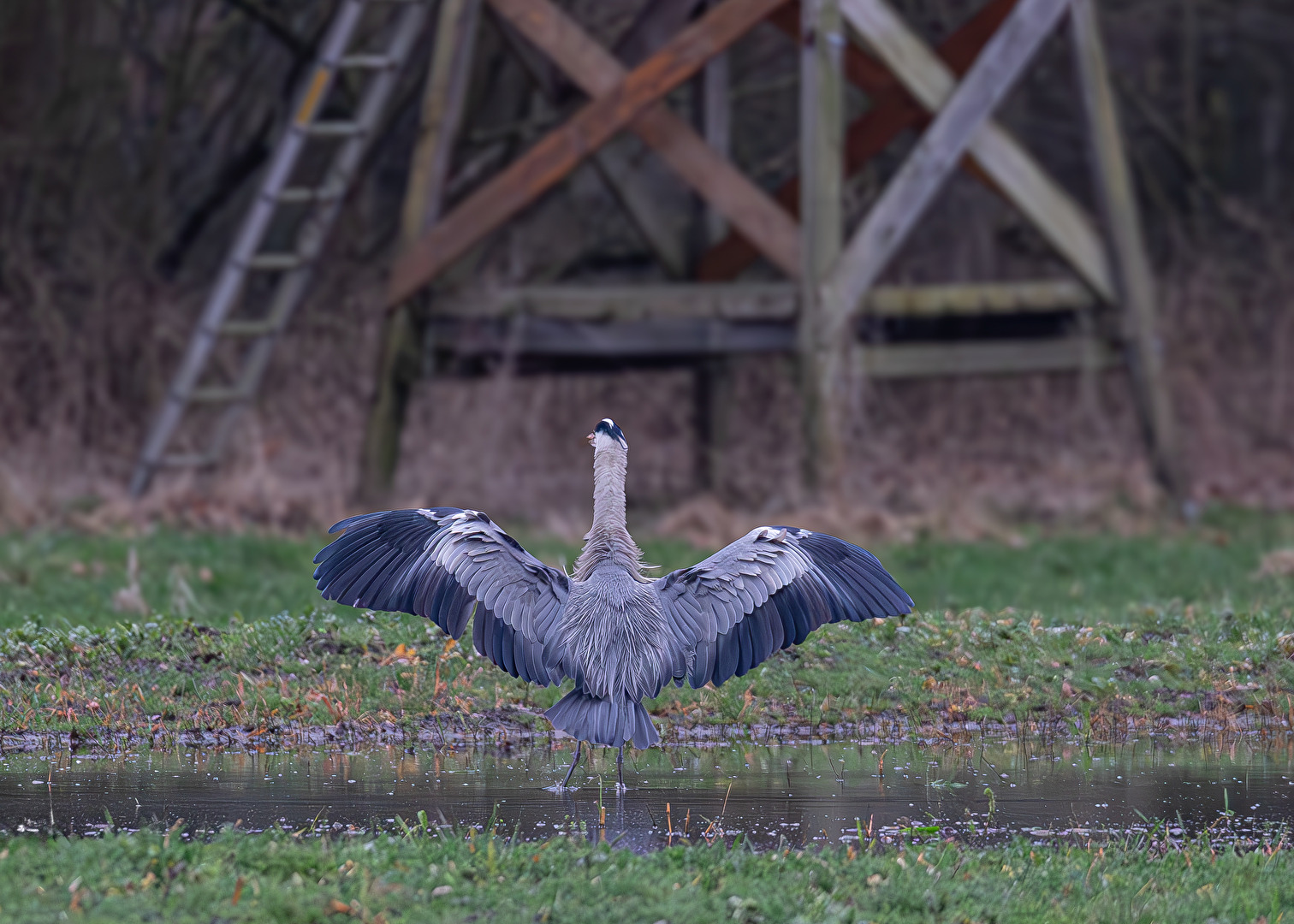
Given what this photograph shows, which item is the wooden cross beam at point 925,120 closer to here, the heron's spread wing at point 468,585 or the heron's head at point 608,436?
the heron's head at point 608,436

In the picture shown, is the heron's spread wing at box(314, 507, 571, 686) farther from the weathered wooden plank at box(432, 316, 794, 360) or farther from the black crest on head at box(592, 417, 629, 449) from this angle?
the weathered wooden plank at box(432, 316, 794, 360)

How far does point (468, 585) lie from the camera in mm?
6984

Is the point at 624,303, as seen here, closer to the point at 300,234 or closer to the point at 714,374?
the point at 714,374

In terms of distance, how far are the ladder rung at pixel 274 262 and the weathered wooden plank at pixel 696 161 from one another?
2.63 meters

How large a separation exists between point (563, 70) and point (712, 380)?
11.1 ft

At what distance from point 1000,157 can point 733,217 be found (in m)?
2.02

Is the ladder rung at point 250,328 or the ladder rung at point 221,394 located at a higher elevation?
the ladder rung at point 250,328

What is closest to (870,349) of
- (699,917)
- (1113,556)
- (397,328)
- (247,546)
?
(1113,556)

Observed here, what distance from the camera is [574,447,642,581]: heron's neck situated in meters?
7.23

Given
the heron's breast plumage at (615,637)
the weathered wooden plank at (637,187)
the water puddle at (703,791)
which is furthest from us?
the weathered wooden plank at (637,187)

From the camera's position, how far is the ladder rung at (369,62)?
557 inches

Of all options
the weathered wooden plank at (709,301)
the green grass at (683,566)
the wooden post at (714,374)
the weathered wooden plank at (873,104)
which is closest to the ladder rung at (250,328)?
the weathered wooden plank at (709,301)

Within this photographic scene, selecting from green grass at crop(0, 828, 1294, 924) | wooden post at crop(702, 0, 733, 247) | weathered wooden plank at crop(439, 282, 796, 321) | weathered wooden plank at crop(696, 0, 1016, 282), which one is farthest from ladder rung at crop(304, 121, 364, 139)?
green grass at crop(0, 828, 1294, 924)

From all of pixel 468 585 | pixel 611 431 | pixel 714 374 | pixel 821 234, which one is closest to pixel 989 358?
pixel 821 234
